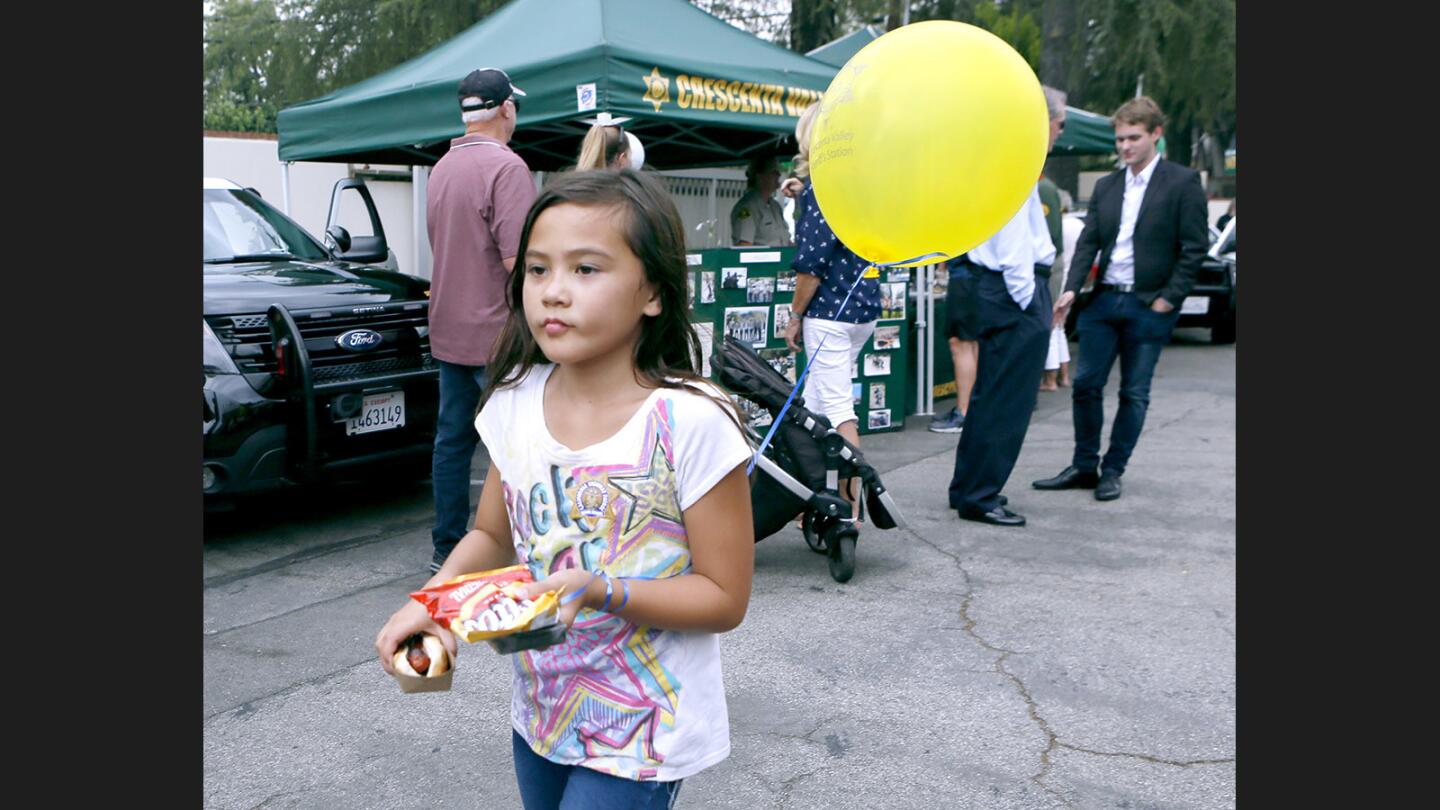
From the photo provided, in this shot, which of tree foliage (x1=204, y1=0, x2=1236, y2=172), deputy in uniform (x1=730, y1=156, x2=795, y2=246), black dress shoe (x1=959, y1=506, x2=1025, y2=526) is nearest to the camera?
black dress shoe (x1=959, y1=506, x2=1025, y2=526)

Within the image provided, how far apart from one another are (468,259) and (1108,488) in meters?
3.68

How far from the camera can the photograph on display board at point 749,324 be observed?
7711 mm

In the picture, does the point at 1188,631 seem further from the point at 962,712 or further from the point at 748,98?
the point at 748,98

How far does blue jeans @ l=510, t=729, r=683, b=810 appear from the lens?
1786mm

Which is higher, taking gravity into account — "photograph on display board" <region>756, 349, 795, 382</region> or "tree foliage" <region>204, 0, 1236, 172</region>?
"tree foliage" <region>204, 0, 1236, 172</region>

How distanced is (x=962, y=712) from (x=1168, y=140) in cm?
2941

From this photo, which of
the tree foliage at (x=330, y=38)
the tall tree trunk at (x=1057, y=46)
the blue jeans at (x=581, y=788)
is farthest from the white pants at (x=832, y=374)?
the tall tree trunk at (x=1057, y=46)

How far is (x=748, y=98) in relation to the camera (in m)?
7.49

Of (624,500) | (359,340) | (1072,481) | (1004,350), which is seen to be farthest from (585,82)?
(624,500)

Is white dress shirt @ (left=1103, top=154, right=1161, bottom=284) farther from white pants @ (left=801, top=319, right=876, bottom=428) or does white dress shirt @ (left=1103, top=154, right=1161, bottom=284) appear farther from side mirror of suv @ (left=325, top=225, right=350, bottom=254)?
side mirror of suv @ (left=325, top=225, right=350, bottom=254)

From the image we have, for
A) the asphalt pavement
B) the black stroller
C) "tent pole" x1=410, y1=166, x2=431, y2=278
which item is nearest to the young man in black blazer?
the asphalt pavement

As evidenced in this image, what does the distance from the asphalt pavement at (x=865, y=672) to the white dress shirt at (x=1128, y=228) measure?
1246mm

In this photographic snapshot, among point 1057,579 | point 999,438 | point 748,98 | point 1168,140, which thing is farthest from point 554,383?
point 1168,140

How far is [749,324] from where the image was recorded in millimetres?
7844
